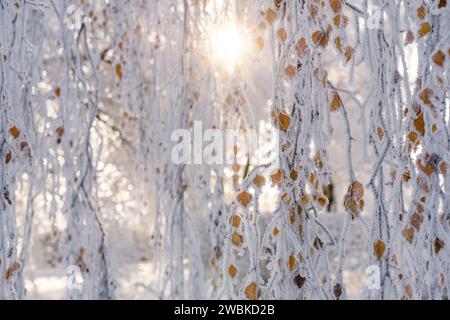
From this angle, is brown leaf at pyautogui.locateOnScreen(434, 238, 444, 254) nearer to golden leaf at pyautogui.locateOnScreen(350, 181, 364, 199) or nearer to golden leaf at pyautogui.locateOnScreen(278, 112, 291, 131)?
golden leaf at pyautogui.locateOnScreen(350, 181, 364, 199)

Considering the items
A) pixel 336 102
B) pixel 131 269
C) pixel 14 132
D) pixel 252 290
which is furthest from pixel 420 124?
pixel 131 269

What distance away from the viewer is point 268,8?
182cm

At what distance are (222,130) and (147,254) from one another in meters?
9.51

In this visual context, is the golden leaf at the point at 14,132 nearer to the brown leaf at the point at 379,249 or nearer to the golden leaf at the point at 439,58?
the brown leaf at the point at 379,249

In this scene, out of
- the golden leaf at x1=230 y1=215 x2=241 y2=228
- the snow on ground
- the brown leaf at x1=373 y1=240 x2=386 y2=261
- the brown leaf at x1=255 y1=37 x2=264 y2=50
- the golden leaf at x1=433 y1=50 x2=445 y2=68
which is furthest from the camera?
the snow on ground

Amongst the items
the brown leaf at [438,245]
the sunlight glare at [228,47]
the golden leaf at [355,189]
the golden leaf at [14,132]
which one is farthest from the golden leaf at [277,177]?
the sunlight glare at [228,47]

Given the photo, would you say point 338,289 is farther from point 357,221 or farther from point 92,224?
point 92,224

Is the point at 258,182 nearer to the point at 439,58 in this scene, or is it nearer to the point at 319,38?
the point at 319,38

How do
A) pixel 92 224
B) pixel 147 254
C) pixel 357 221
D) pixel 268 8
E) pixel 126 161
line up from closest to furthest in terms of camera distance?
pixel 357 221
pixel 268 8
pixel 92 224
pixel 126 161
pixel 147 254

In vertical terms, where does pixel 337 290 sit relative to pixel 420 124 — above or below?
below

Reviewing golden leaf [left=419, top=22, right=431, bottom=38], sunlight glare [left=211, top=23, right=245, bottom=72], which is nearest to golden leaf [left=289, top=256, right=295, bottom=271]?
golden leaf [left=419, top=22, right=431, bottom=38]

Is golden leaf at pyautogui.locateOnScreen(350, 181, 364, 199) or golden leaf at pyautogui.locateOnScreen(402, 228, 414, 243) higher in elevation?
golden leaf at pyautogui.locateOnScreen(350, 181, 364, 199)
